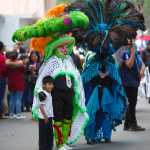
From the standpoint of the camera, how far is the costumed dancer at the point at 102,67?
37.2 feet

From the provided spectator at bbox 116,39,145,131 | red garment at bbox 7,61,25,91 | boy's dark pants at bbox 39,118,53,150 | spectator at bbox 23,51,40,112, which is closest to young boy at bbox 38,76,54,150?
boy's dark pants at bbox 39,118,53,150

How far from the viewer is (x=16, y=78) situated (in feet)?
53.1

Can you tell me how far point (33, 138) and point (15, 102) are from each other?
3870 millimetres

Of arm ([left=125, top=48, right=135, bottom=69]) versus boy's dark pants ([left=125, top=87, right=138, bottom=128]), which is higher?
arm ([left=125, top=48, right=135, bottom=69])

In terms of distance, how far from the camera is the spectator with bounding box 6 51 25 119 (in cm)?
1599

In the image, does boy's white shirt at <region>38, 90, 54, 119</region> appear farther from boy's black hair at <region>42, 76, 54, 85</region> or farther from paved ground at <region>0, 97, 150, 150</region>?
paved ground at <region>0, 97, 150, 150</region>

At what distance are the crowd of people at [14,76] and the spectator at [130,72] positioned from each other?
11.9 ft

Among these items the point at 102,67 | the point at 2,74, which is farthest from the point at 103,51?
the point at 2,74

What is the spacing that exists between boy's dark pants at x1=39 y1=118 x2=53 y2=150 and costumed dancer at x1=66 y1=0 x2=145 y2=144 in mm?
1477

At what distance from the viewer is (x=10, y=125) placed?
15.1 metres

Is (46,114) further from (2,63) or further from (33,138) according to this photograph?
(2,63)

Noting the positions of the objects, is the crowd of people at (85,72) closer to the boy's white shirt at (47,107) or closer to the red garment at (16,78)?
the boy's white shirt at (47,107)

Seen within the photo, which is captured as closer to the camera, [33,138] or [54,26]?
[54,26]

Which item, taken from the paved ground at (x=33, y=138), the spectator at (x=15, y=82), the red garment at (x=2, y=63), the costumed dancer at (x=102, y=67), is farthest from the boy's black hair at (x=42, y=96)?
the spectator at (x=15, y=82)
